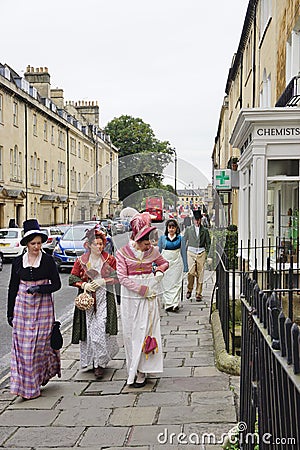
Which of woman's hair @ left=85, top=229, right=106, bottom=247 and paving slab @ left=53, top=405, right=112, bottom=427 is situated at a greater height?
woman's hair @ left=85, top=229, right=106, bottom=247

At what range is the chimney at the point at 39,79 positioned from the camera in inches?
1959

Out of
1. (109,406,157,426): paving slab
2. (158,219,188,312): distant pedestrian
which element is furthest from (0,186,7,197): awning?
(109,406,157,426): paving slab

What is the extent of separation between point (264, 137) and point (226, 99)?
3046 cm

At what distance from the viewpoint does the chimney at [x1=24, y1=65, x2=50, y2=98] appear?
4975 cm

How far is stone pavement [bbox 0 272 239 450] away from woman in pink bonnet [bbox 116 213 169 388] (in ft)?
0.75

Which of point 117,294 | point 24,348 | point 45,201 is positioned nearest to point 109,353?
point 117,294

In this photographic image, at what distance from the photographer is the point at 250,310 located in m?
3.76

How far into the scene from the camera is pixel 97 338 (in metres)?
6.54

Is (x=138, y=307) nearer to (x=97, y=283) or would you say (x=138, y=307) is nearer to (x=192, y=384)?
(x=97, y=283)

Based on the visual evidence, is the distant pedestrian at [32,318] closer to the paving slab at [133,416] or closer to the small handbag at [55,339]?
the small handbag at [55,339]

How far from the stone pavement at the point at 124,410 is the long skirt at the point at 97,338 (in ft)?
0.67

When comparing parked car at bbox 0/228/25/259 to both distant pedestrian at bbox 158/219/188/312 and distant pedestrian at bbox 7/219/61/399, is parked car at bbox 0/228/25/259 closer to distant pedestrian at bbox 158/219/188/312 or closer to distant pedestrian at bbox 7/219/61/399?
distant pedestrian at bbox 158/219/188/312

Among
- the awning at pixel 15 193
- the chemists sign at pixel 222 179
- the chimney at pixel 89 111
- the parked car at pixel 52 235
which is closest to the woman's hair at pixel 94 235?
the chemists sign at pixel 222 179

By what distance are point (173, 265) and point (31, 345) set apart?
16.9 ft
